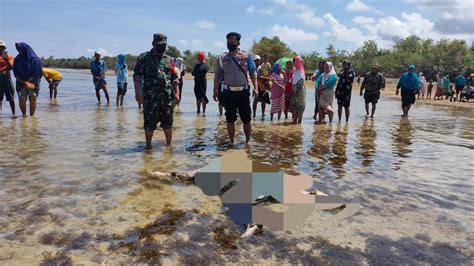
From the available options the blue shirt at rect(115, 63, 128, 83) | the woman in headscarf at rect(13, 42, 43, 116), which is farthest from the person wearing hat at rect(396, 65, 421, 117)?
the woman in headscarf at rect(13, 42, 43, 116)

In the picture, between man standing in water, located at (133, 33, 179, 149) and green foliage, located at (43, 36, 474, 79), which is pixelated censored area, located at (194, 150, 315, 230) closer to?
man standing in water, located at (133, 33, 179, 149)

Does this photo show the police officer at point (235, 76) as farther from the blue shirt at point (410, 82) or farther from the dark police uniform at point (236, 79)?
the blue shirt at point (410, 82)

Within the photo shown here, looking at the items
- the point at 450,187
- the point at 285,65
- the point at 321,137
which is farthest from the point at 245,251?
the point at 285,65

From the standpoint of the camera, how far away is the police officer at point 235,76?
6270 millimetres

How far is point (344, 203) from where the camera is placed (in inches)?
149

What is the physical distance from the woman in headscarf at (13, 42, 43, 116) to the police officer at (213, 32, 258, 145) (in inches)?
204

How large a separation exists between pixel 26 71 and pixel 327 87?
7.38m

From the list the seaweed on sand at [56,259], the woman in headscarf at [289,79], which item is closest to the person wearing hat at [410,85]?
the woman in headscarf at [289,79]

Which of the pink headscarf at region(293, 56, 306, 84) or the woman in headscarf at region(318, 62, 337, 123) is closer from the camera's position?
the pink headscarf at region(293, 56, 306, 84)

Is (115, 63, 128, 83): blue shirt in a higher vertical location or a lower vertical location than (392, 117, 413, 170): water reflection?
higher

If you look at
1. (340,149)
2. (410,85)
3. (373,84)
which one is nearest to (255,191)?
(340,149)

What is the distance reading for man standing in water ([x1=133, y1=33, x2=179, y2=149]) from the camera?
571 cm

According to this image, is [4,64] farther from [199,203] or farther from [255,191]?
[255,191]

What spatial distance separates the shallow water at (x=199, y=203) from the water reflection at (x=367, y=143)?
0.18 ft
